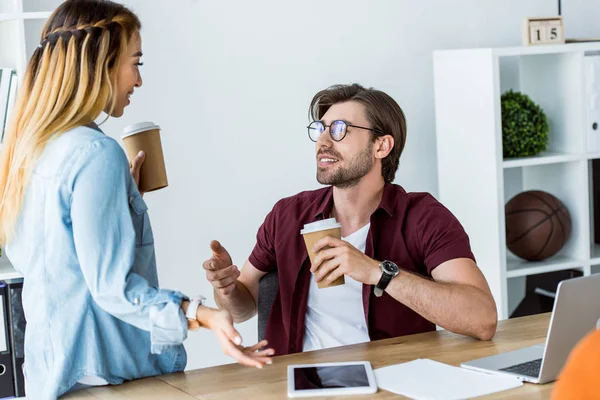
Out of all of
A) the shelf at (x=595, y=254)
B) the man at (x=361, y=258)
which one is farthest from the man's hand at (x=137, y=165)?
the shelf at (x=595, y=254)

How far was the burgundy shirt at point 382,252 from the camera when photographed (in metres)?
2.32

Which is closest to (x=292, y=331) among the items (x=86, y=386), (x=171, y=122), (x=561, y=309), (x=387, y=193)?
(x=387, y=193)

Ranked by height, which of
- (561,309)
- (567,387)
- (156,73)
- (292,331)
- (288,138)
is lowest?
(292,331)

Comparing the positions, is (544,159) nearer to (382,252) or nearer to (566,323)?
(382,252)

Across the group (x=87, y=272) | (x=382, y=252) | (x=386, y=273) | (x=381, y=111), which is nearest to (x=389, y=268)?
(x=386, y=273)

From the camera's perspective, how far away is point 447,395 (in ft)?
5.36

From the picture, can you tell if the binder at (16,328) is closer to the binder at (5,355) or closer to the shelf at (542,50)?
the binder at (5,355)

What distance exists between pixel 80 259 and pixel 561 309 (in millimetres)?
913

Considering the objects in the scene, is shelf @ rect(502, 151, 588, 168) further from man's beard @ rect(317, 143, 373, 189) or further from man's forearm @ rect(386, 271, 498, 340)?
man's forearm @ rect(386, 271, 498, 340)

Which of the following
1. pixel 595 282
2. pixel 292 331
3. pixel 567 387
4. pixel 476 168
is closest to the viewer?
pixel 567 387

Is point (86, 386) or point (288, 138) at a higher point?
point (288, 138)

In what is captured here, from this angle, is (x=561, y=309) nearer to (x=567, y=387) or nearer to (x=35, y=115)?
(x=567, y=387)

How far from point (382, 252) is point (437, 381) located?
70cm

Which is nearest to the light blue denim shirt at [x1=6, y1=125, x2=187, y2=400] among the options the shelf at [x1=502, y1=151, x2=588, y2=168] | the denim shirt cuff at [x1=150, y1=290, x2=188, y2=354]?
the denim shirt cuff at [x1=150, y1=290, x2=188, y2=354]
